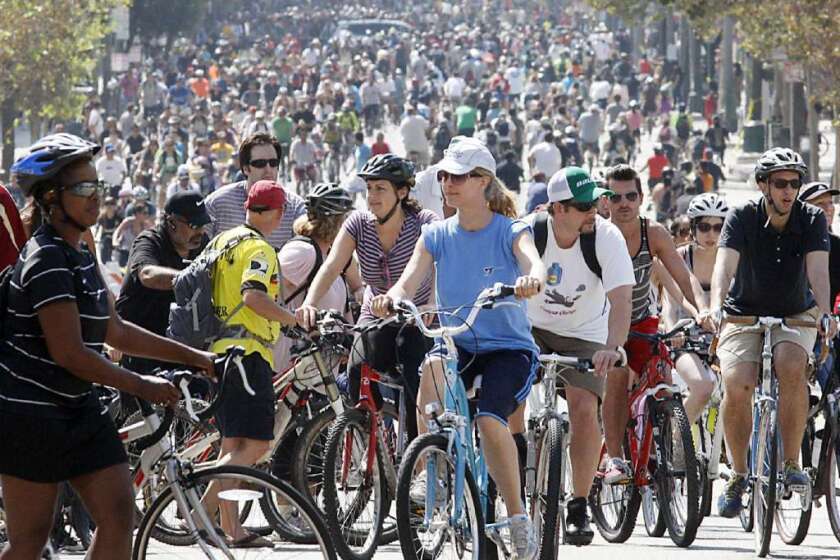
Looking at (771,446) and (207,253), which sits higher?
(207,253)

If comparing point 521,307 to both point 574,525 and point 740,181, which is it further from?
point 740,181

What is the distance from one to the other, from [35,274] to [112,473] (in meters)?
0.62

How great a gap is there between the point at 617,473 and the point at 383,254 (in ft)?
4.90

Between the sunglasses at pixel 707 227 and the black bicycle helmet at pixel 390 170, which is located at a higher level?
the sunglasses at pixel 707 227

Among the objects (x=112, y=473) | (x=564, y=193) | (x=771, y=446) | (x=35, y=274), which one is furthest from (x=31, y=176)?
(x=771, y=446)

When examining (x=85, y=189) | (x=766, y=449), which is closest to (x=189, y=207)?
(x=766, y=449)

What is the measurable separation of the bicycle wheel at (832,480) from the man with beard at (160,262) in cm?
298

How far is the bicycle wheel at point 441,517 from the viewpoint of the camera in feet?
23.7

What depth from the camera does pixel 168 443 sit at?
6.45 m

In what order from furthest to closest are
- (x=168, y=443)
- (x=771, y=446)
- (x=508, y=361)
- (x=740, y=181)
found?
1. (x=740, y=181)
2. (x=771, y=446)
3. (x=508, y=361)
4. (x=168, y=443)

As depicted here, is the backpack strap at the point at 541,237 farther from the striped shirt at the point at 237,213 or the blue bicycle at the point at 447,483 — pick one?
the striped shirt at the point at 237,213

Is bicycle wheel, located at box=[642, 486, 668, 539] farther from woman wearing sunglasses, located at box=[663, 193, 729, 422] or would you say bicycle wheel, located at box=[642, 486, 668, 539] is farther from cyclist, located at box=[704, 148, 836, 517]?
woman wearing sunglasses, located at box=[663, 193, 729, 422]

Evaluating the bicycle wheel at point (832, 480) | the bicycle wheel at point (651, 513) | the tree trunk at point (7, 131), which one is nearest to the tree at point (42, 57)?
the tree trunk at point (7, 131)

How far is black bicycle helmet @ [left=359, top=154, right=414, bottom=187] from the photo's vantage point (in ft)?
29.6
